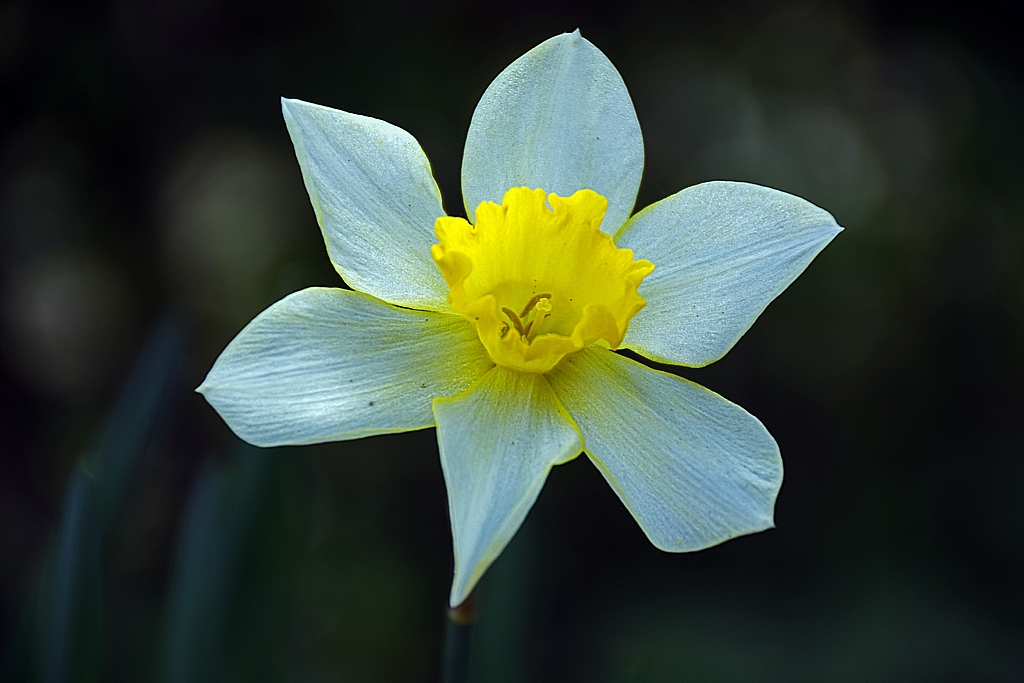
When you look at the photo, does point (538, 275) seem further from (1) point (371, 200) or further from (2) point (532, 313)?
(1) point (371, 200)

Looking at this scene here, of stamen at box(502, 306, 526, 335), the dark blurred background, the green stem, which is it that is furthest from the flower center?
the dark blurred background

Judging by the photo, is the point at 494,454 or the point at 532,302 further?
the point at 532,302

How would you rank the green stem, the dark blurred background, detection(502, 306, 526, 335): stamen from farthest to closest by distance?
A: 1. the dark blurred background
2. detection(502, 306, 526, 335): stamen
3. the green stem

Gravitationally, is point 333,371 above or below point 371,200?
below

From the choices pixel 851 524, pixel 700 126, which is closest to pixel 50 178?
pixel 700 126

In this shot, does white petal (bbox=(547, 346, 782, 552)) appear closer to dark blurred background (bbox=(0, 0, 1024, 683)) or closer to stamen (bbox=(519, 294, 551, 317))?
stamen (bbox=(519, 294, 551, 317))

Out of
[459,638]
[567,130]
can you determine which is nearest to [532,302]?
[567,130]

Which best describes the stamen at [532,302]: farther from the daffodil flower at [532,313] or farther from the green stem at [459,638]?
the green stem at [459,638]

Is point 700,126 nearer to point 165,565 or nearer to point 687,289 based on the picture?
point 687,289
